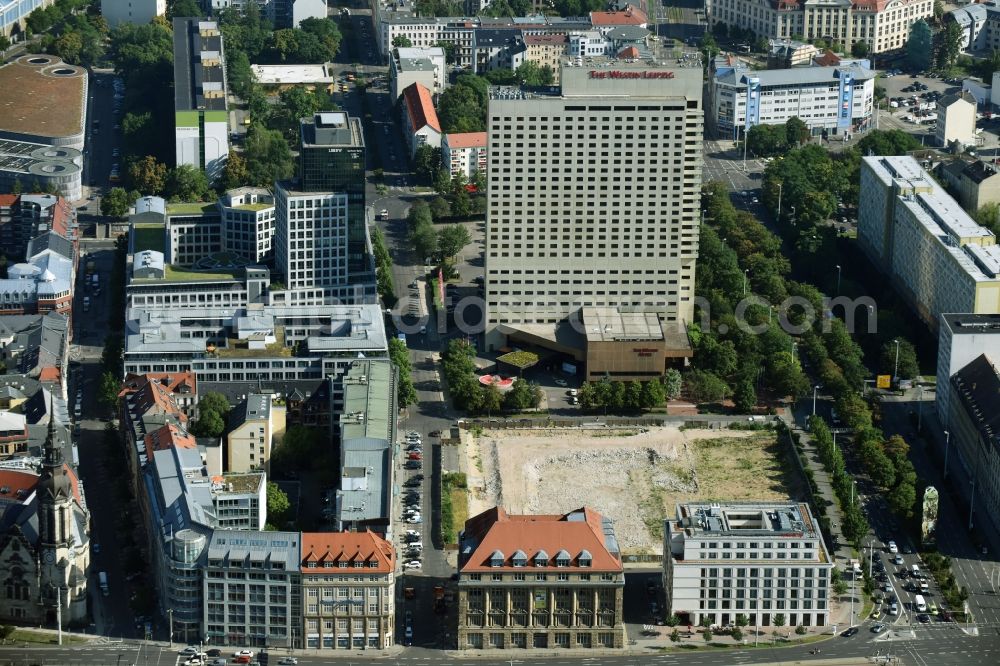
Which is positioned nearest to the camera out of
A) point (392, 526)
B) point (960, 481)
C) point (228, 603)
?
point (228, 603)

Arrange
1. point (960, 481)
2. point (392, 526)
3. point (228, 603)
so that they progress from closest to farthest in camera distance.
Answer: point (228, 603) → point (392, 526) → point (960, 481)

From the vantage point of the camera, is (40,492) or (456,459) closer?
(40,492)

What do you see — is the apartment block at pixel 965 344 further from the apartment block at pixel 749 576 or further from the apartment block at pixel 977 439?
the apartment block at pixel 749 576

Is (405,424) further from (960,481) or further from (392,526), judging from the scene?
(960,481)

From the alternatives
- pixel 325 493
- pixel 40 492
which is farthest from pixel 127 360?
pixel 40 492

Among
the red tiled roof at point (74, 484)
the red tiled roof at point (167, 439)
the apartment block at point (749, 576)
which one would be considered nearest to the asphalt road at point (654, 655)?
the apartment block at point (749, 576)

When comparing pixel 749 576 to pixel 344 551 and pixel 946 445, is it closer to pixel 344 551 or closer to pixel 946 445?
pixel 344 551
